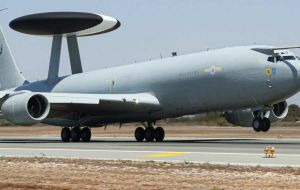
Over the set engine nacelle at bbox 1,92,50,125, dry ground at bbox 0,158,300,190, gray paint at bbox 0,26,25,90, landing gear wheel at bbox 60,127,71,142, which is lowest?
dry ground at bbox 0,158,300,190

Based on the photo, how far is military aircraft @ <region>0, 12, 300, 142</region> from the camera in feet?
113

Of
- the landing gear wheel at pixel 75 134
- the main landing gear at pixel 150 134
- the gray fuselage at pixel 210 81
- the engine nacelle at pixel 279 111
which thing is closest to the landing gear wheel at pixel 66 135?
the landing gear wheel at pixel 75 134

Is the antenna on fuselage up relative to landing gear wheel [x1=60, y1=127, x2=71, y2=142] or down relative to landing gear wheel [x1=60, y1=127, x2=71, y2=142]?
up

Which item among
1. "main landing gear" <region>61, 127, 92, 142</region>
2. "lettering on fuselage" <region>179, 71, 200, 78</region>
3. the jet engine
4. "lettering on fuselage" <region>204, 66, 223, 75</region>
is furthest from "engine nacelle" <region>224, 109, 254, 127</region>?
"main landing gear" <region>61, 127, 92, 142</region>

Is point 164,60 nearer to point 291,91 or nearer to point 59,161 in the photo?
point 291,91

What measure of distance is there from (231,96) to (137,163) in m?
15.9

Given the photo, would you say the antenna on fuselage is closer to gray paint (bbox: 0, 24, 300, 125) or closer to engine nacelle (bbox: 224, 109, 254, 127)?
gray paint (bbox: 0, 24, 300, 125)

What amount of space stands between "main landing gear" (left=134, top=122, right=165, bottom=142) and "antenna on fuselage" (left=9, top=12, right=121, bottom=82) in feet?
36.8

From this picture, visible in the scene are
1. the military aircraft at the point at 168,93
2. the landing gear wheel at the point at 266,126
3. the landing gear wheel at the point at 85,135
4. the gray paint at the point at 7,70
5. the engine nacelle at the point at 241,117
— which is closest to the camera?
the landing gear wheel at the point at 266,126

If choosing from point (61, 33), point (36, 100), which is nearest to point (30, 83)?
point (61, 33)

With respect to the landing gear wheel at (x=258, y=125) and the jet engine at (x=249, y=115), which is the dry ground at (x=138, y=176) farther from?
the jet engine at (x=249, y=115)

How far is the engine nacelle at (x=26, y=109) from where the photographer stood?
36.0 meters

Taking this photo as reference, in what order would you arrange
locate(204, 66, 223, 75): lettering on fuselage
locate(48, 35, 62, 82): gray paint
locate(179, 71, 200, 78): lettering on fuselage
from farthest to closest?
1. locate(48, 35, 62, 82): gray paint
2. locate(179, 71, 200, 78): lettering on fuselage
3. locate(204, 66, 223, 75): lettering on fuselage

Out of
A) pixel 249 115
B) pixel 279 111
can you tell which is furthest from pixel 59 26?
pixel 279 111
